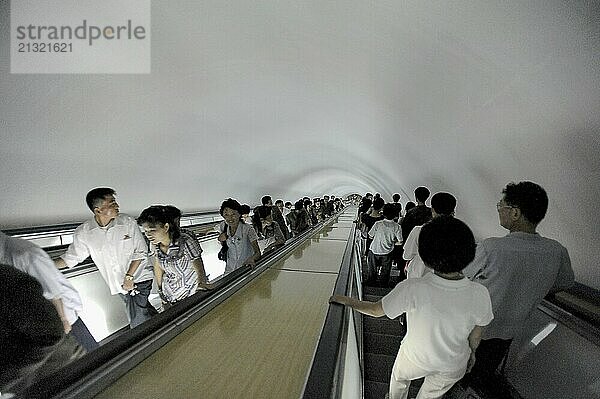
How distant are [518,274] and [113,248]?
4.27 m

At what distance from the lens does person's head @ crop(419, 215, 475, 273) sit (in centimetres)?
259

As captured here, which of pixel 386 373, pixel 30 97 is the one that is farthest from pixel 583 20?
pixel 30 97

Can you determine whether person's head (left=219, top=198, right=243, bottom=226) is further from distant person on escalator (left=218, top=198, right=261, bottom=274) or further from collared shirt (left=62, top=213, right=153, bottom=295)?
collared shirt (left=62, top=213, right=153, bottom=295)

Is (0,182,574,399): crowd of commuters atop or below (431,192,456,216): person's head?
below

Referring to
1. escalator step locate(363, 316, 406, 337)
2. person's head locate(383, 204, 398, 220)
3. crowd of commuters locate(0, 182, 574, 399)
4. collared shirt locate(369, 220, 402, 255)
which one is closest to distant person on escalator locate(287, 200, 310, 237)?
collared shirt locate(369, 220, 402, 255)

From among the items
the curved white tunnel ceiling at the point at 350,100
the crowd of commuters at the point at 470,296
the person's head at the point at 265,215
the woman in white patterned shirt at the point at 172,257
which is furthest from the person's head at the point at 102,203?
the person's head at the point at 265,215

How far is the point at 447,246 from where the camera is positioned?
2598mm

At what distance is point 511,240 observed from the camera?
3.23m

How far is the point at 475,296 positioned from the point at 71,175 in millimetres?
7085

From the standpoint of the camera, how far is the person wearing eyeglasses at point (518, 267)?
319 cm

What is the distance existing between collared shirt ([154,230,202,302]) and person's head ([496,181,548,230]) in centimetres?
299

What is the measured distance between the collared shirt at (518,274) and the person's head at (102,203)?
4007mm

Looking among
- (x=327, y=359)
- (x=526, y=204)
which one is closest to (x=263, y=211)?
(x=526, y=204)

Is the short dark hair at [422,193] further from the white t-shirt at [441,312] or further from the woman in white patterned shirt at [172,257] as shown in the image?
the white t-shirt at [441,312]
